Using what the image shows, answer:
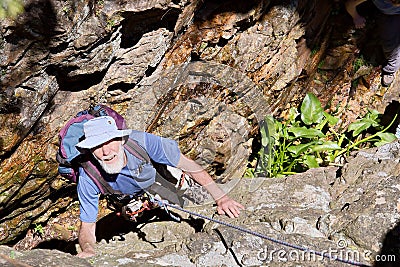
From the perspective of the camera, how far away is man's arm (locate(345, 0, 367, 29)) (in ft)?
21.0

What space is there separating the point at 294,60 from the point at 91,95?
9.47 ft

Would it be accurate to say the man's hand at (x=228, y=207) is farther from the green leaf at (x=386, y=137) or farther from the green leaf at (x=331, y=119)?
the green leaf at (x=386, y=137)

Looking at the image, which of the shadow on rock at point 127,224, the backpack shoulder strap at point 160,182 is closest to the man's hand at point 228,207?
the shadow on rock at point 127,224

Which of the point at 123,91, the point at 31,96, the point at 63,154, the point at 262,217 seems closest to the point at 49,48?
the point at 31,96

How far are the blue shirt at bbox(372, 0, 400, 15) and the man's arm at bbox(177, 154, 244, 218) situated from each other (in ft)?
12.1

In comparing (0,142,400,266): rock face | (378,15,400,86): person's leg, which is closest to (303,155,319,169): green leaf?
(0,142,400,266): rock face

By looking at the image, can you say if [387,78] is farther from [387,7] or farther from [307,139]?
[307,139]

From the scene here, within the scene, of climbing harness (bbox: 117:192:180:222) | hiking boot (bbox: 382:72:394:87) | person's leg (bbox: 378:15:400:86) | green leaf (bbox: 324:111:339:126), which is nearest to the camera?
climbing harness (bbox: 117:192:180:222)

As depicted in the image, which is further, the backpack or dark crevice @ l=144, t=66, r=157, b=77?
dark crevice @ l=144, t=66, r=157, b=77

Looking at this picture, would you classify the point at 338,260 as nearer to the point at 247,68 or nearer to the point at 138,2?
the point at 138,2

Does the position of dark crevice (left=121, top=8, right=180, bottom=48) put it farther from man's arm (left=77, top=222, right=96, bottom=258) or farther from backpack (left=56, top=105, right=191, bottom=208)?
man's arm (left=77, top=222, right=96, bottom=258)

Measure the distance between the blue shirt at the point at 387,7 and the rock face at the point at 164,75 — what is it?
1.65 ft

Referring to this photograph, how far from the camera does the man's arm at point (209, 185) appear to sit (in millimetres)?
4082

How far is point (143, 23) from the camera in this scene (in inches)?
170
